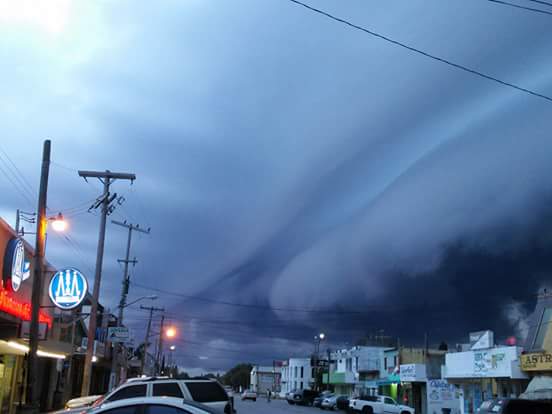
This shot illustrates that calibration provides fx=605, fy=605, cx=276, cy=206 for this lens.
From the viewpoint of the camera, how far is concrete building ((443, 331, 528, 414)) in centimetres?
3675

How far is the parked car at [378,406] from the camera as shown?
45.9 m

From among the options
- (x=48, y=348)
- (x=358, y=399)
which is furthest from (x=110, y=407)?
(x=358, y=399)

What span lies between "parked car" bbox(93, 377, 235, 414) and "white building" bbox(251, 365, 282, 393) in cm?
13377

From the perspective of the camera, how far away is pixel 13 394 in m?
Answer: 29.9

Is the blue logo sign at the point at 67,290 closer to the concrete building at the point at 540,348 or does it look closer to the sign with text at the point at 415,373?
the concrete building at the point at 540,348

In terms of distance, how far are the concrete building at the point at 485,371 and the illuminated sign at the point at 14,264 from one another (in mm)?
28266

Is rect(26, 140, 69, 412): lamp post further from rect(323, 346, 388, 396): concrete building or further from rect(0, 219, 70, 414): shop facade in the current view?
rect(323, 346, 388, 396): concrete building

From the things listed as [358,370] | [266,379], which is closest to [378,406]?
[358,370]

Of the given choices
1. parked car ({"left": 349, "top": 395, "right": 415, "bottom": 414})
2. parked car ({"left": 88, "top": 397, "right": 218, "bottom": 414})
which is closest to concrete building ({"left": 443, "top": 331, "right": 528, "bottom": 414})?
parked car ({"left": 349, "top": 395, "right": 415, "bottom": 414})

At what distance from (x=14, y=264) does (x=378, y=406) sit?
3286 centimetres

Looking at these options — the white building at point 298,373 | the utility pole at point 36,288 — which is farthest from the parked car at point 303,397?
the utility pole at point 36,288

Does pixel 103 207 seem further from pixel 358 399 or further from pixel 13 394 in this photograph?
pixel 358 399

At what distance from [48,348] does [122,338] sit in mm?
6252

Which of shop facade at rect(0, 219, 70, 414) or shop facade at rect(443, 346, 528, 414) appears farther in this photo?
shop facade at rect(443, 346, 528, 414)
